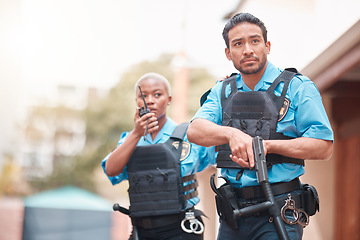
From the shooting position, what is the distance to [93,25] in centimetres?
3797

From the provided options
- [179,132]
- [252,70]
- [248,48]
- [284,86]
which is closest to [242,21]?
[248,48]

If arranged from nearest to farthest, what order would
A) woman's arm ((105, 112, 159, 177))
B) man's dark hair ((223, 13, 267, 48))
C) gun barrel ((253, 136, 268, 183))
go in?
1. gun barrel ((253, 136, 268, 183))
2. man's dark hair ((223, 13, 267, 48))
3. woman's arm ((105, 112, 159, 177))

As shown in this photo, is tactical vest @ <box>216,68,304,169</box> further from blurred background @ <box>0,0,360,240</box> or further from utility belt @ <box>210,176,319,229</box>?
blurred background @ <box>0,0,360,240</box>

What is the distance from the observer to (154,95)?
3395 mm

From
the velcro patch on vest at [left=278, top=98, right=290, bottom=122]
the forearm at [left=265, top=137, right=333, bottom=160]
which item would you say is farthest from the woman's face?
the forearm at [left=265, top=137, right=333, bottom=160]

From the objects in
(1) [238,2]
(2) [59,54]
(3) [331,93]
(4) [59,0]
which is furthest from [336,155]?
(4) [59,0]

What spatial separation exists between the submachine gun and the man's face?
45 cm

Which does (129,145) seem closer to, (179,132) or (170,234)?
(179,132)

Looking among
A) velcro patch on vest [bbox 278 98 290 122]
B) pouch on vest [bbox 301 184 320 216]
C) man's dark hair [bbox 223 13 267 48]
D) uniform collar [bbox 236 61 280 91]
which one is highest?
man's dark hair [bbox 223 13 267 48]

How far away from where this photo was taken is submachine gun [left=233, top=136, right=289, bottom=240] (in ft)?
6.69

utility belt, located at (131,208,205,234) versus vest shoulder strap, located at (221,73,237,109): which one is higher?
vest shoulder strap, located at (221,73,237,109)

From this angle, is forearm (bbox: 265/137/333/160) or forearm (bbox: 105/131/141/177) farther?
forearm (bbox: 105/131/141/177)

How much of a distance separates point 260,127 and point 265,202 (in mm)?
389

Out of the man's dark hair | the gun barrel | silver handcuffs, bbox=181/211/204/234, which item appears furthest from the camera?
silver handcuffs, bbox=181/211/204/234
